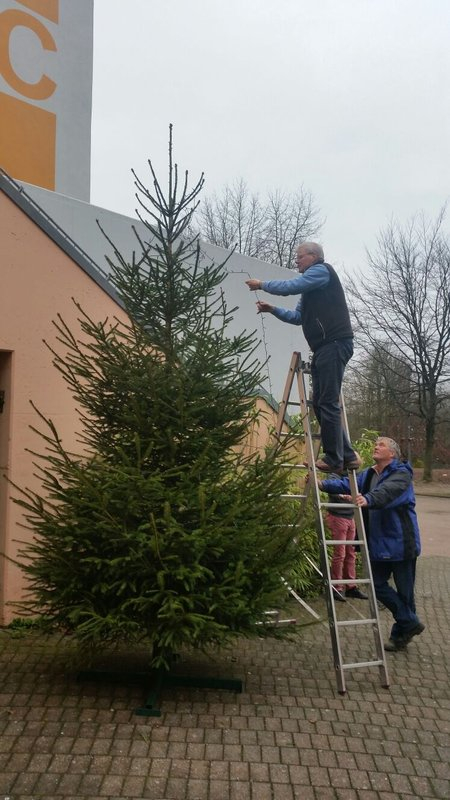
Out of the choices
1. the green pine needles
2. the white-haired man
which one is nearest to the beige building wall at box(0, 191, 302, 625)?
the white-haired man

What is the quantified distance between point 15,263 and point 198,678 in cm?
387

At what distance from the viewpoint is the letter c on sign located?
2145 cm

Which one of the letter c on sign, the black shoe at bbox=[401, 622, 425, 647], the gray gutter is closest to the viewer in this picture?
the black shoe at bbox=[401, 622, 425, 647]

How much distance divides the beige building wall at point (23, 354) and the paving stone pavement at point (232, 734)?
3.67ft

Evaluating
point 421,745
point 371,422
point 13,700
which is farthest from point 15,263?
point 371,422

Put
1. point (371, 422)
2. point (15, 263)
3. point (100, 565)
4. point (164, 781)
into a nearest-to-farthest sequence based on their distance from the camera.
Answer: point (164, 781), point (100, 565), point (15, 263), point (371, 422)

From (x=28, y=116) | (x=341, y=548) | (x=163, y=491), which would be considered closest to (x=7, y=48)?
(x=28, y=116)

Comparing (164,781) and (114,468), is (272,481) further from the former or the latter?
(164,781)

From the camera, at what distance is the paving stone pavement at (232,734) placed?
3.57 meters

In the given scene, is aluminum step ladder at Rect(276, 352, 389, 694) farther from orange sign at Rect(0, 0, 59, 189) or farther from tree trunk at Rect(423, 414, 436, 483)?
tree trunk at Rect(423, 414, 436, 483)

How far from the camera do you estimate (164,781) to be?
11.8 feet

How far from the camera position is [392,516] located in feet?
19.0

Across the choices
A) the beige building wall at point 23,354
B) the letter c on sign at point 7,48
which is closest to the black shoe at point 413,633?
the beige building wall at point 23,354

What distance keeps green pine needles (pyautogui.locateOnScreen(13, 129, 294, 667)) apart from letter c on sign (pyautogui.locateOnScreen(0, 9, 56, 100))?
65.0 feet
